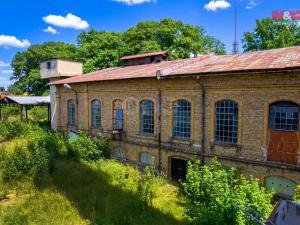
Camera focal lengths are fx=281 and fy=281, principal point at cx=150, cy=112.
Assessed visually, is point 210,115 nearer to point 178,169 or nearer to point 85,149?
point 178,169

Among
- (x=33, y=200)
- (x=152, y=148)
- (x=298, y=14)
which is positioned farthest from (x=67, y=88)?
(x=298, y=14)

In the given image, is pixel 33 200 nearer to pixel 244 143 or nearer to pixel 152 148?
pixel 152 148

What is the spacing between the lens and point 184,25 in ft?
119

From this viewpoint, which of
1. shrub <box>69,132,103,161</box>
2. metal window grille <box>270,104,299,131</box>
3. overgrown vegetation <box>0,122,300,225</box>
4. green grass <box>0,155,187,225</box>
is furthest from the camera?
shrub <box>69,132,103,161</box>

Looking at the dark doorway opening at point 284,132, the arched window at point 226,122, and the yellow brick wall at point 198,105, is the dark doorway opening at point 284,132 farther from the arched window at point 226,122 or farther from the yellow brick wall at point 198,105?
the arched window at point 226,122

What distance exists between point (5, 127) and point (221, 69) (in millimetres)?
21292

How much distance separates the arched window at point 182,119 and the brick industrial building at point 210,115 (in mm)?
50

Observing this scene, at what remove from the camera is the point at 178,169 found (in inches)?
575

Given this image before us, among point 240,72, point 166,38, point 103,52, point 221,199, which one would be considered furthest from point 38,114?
point 221,199

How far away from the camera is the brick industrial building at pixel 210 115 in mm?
10930

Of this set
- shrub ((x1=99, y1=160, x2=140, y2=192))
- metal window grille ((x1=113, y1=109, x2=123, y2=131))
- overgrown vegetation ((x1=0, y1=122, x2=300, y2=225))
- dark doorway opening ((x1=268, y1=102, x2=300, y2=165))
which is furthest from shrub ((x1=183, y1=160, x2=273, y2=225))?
metal window grille ((x1=113, y1=109, x2=123, y2=131))

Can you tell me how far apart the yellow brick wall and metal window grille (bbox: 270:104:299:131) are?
274 millimetres

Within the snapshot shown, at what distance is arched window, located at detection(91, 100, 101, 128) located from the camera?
62.7 ft

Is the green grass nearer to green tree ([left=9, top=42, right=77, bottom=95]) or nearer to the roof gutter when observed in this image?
the roof gutter
